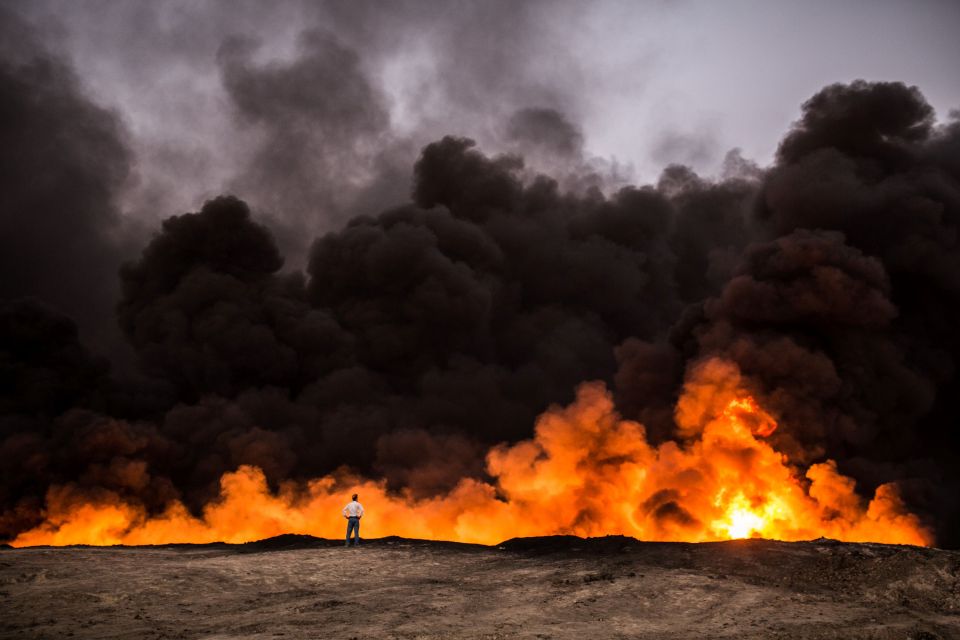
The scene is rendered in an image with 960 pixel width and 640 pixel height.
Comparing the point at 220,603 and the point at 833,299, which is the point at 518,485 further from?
the point at 220,603

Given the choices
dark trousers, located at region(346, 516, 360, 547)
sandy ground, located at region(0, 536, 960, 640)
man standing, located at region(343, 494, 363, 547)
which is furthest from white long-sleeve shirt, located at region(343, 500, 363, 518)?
sandy ground, located at region(0, 536, 960, 640)

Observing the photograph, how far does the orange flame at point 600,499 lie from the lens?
3731cm

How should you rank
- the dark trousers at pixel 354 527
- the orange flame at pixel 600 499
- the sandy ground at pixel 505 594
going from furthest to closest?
the orange flame at pixel 600 499
the dark trousers at pixel 354 527
the sandy ground at pixel 505 594

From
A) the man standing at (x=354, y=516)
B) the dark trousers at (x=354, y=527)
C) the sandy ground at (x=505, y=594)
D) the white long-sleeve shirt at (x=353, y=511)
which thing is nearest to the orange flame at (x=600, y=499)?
the dark trousers at (x=354, y=527)

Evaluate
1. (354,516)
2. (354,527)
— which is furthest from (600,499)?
(354,516)

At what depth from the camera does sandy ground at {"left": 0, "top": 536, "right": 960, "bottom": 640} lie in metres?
16.4

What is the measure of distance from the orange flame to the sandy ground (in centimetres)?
1364

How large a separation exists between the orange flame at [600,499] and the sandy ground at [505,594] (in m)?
13.6

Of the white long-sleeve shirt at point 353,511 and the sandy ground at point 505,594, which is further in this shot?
the white long-sleeve shirt at point 353,511

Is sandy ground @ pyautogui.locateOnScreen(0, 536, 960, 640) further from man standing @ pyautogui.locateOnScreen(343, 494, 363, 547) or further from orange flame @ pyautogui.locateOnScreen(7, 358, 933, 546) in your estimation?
orange flame @ pyautogui.locateOnScreen(7, 358, 933, 546)

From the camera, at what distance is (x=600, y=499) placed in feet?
143

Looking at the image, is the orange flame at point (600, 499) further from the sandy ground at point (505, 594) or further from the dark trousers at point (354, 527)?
the sandy ground at point (505, 594)

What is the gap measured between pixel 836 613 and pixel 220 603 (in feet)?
53.9

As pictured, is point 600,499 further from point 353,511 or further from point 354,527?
point 353,511
